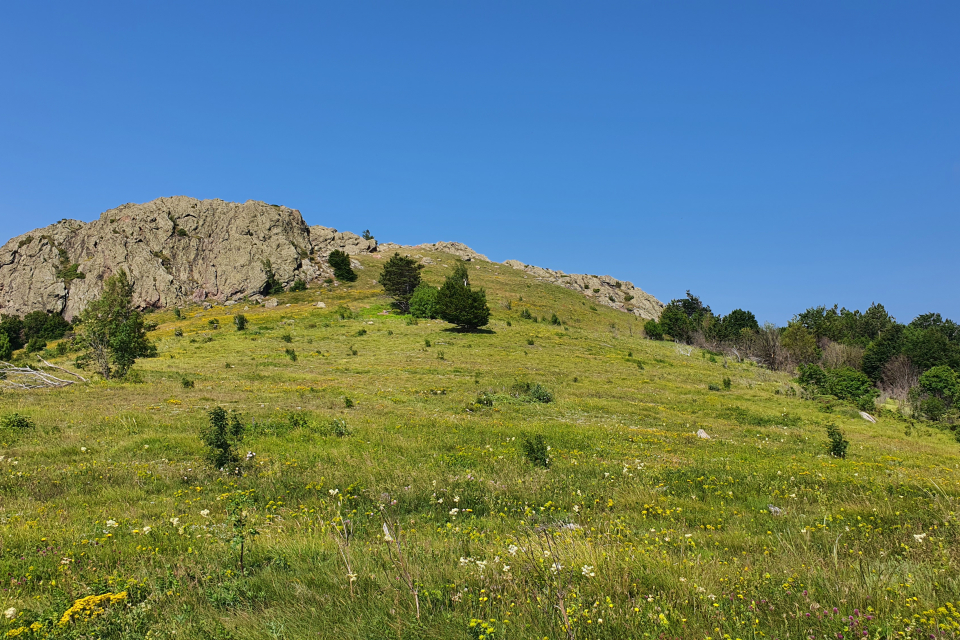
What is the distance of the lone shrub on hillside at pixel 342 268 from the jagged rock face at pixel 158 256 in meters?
3.82

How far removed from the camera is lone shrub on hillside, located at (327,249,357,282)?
10262cm

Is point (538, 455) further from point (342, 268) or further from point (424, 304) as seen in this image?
point (342, 268)

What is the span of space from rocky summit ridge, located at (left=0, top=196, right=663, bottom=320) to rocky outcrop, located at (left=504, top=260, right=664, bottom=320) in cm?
6878

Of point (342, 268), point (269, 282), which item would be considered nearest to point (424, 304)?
point (342, 268)

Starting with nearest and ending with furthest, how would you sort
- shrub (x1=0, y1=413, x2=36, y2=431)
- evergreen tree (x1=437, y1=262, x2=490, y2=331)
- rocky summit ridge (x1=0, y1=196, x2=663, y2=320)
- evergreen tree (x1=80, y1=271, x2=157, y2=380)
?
1. shrub (x1=0, y1=413, x2=36, y2=431)
2. evergreen tree (x1=80, y1=271, x2=157, y2=380)
3. evergreen tree (x1=437, y1=262, x2=490, y2=331)
4. rocky summit ridge (x1=0, y1=196, x2=663, y2=320)

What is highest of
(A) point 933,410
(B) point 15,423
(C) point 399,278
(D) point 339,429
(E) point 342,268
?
(E) point 342,268

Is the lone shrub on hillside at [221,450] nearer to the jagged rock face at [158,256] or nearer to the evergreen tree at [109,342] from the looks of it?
the evergreen tree at [109,342]

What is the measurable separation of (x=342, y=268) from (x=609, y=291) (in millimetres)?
79815

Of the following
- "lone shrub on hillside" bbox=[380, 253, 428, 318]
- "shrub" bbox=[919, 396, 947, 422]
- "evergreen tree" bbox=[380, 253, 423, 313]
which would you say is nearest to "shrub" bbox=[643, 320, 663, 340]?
"lone shrub on hillside" bbox=[380, 253, 428, 318]

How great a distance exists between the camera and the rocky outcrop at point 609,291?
123250 mm

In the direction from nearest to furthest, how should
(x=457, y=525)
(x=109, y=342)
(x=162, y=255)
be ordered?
(x=457, y=525)
(x=109, y=342)
(x=162, y=255)

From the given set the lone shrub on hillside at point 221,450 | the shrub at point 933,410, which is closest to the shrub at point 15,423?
the lone shrub on hillside at point 221,450

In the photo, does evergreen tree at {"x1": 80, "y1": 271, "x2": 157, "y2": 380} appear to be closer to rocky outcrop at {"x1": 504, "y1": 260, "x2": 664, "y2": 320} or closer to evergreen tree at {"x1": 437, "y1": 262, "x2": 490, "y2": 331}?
evergreen tree at {"x1": 437, "y1": 262, "x2": 490, "y2": 331}

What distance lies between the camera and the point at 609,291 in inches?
5418
